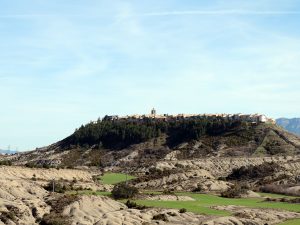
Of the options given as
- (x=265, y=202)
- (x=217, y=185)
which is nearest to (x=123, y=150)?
(x=217, y=185)

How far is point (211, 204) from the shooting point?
301ft

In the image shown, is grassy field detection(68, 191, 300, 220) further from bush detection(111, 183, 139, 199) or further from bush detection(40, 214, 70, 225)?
bush detection(40, 214, 70, 225)

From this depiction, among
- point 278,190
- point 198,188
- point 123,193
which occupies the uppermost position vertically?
point 123,193

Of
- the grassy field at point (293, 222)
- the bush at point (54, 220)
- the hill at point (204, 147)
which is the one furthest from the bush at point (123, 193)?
the hill at point (204, 147)

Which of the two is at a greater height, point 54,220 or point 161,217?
point 54,220

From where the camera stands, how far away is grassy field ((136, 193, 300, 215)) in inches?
3326

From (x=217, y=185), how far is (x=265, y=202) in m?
21.5

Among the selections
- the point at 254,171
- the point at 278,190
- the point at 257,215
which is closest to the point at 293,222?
the point at 257,215

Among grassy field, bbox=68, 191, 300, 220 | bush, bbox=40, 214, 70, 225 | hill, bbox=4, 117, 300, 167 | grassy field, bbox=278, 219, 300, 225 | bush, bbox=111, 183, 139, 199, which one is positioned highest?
hill, bbox=4, 117, 300, 167

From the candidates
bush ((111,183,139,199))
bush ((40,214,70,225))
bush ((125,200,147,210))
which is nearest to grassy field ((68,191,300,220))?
bush ((125,200,147,210))

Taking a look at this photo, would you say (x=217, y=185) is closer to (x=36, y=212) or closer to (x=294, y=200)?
(x=294, y=200)

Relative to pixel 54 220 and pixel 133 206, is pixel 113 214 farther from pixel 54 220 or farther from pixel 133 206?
pixel 133 206

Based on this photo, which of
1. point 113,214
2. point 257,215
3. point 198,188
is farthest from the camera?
point 198,188

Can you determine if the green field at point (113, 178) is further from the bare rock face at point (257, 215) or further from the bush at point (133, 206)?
the bare rock face at point (257, 215)
